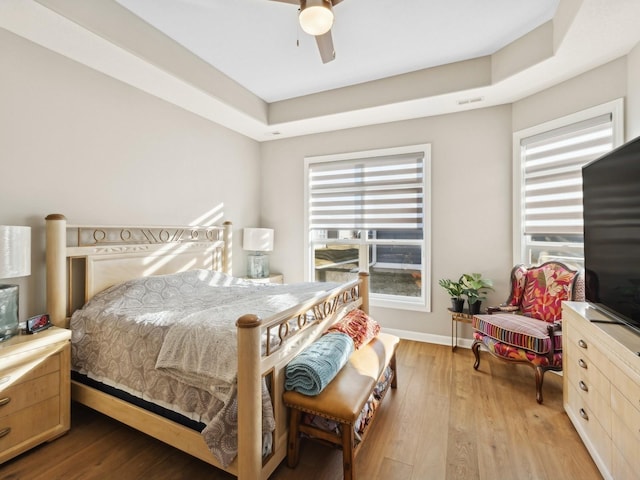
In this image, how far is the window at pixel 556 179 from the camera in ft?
8.06

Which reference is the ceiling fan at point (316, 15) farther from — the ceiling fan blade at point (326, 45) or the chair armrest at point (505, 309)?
the chair armrest at point (505, 309)

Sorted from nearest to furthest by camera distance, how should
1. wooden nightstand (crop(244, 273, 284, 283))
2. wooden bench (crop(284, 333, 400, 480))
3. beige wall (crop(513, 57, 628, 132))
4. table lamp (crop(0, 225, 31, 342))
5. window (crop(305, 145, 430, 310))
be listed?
wooden bench (crop(284, 333, 400, 480)), table lamp (crop(0, 225, 31, 342)), beige wall (crop(513, 57, 628, 132)), window (crop(305, 145, 430, 310)), wooden nightstand (crop(244, 273, 284, 283))

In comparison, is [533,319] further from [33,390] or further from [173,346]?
[33,390]

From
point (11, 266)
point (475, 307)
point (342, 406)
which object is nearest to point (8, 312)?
point (11, 266)

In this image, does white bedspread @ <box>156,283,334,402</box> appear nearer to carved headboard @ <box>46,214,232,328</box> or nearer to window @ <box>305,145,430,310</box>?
carved headboard @ <box>46,214,232,328</box>

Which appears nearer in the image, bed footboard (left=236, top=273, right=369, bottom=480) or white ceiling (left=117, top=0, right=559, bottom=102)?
bed footboard (left=236, top=273, right=369, bottom=480)

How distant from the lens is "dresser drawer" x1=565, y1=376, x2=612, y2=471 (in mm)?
1535

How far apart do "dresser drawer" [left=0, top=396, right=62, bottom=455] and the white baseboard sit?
3.11 meters

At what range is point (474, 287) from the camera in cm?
305

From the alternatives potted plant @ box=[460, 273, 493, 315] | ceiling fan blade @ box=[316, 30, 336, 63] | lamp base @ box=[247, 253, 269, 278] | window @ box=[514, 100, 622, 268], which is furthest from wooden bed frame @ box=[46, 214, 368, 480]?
window @ box=[514, 100, 622, 268]

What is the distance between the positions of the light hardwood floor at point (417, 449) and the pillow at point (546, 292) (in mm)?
637

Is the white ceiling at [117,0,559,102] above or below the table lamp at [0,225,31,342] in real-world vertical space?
above

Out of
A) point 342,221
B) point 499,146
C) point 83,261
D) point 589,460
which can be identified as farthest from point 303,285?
point 499,146

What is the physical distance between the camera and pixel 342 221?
4.01 meters
